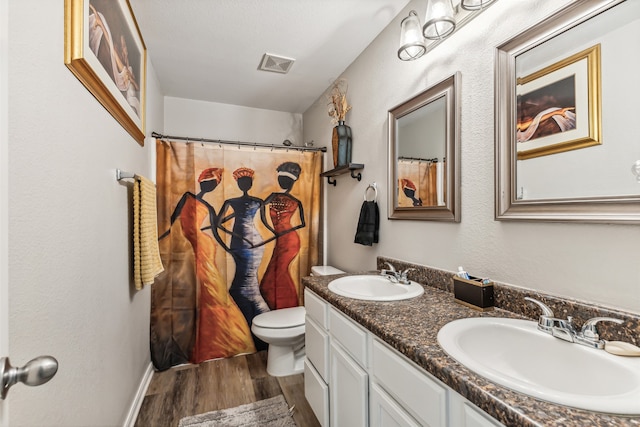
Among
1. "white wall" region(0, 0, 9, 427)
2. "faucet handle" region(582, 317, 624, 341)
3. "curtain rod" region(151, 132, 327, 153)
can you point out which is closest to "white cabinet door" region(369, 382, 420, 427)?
"faucet handle" region(582, 317, 624, 341)

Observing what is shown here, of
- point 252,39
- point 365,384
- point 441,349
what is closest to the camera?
point 441,349

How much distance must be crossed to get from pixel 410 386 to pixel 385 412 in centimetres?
21

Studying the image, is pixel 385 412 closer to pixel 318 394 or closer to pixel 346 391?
pixel 346 391

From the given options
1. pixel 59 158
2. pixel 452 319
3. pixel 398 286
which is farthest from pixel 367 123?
pixel 59 158

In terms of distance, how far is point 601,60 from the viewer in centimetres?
84

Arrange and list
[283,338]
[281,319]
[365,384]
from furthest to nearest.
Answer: [281,319]
[283,338]
[365,384]

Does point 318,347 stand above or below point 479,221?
below

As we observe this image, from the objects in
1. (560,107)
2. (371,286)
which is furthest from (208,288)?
(560,107)

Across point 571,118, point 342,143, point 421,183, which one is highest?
point 342,143

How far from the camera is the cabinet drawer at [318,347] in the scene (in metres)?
1.40

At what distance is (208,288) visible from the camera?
2.34 meters

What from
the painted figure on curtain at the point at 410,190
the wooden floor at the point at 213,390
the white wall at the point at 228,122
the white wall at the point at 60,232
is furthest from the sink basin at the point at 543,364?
the white wall at the point at 228,122

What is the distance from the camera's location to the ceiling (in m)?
1.64

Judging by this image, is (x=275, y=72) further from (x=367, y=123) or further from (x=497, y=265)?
(x=497, y=265)
